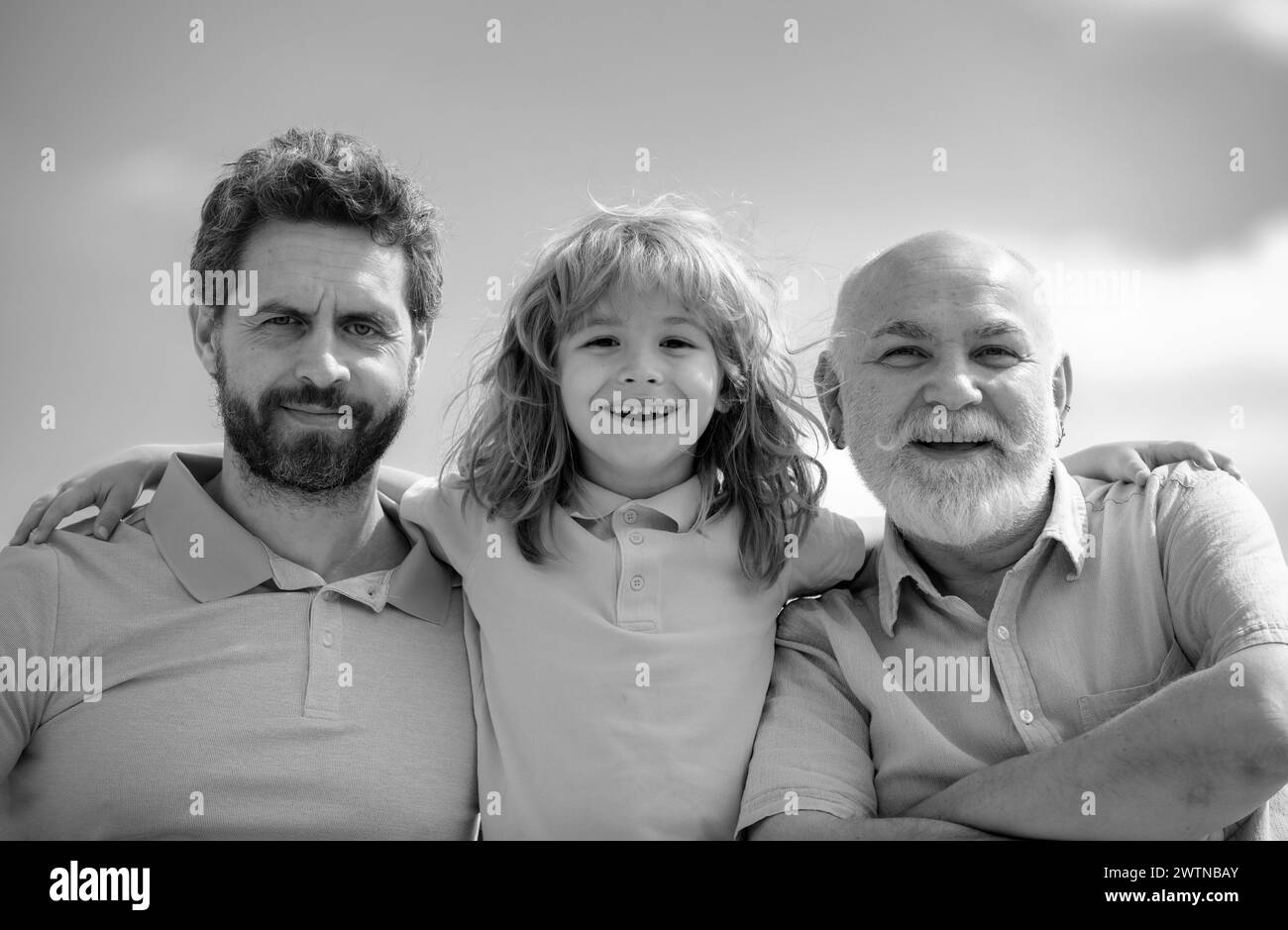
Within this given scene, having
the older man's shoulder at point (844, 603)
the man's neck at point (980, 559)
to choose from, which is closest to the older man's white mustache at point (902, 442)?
the man's neck at point (980, 559)

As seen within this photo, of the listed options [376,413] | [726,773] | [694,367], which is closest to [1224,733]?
[726,773]

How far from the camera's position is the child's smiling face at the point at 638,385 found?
2982 mm

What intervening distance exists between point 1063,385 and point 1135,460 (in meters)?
0.32

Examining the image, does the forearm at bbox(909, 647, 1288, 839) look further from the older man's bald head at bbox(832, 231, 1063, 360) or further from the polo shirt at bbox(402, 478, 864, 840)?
the older man's bald head at bbox(832, 231, 1063, 360)

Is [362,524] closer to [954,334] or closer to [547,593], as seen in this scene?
[547,593]

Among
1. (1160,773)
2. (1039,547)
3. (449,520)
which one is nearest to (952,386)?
(1039,547)

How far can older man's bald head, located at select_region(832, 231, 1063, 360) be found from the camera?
10.1 ft

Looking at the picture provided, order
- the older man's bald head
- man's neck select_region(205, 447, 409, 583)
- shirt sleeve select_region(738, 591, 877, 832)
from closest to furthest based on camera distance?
shirt sleeve select_region(738, 591, 877, 832)
the older man's bald head
man's neck select_region(205, 447, 409, 583)

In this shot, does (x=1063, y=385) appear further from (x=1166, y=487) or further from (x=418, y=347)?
(x=418, y=347)

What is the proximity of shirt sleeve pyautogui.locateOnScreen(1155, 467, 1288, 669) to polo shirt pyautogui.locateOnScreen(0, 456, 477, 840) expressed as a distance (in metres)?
1.89

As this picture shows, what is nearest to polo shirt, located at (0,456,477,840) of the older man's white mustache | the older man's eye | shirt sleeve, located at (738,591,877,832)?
shirt sleeve, located at (738,591,877,832)

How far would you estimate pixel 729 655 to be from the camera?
292cm

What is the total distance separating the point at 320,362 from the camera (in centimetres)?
308
